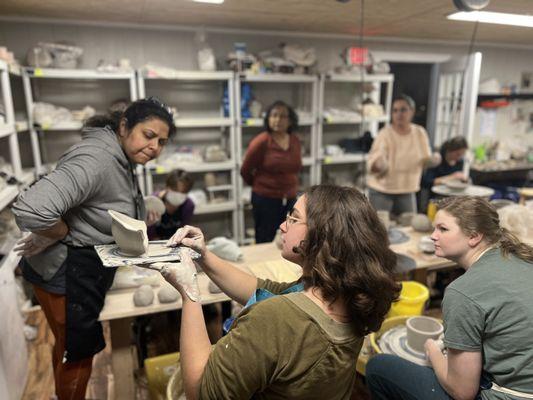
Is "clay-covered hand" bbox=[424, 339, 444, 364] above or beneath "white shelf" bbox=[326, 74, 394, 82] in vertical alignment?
beneath

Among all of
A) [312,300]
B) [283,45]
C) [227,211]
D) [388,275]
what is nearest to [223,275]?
[312,300]

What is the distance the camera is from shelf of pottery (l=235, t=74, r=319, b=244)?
3523 millimetres

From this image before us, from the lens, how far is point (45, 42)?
10.2 ft

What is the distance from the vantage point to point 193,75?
324 cm

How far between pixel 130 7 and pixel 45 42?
38.0 inches

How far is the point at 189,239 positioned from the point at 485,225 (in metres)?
0.94

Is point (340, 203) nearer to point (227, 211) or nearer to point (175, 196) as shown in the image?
point (175, 196)

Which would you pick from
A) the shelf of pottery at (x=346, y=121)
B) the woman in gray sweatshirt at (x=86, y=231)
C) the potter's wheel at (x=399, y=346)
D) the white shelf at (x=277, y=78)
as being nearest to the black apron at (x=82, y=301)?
the woman in gray sweatshirt at (x=86, y=231)

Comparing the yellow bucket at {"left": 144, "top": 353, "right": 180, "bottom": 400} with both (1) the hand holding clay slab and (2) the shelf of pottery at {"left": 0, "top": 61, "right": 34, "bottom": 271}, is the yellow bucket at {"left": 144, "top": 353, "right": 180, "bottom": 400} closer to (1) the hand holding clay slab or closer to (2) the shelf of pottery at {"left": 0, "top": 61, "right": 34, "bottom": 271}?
(1) the hand holding clay slab

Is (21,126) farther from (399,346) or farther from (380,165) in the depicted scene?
(399,346)

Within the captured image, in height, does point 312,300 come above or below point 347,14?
below

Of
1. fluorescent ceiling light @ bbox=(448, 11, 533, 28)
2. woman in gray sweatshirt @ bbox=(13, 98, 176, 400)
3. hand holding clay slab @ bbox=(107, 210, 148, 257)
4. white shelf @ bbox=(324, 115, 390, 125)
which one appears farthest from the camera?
white shelf @ bbox=(324, 115, 390, 125)

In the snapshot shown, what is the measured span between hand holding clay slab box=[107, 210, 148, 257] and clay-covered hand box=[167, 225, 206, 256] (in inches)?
3.5

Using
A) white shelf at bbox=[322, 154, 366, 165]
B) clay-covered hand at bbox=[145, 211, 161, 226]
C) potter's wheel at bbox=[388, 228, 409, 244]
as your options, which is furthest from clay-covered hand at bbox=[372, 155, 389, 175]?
clay-covered hand at bbox=[145, 211, 161, 226]
